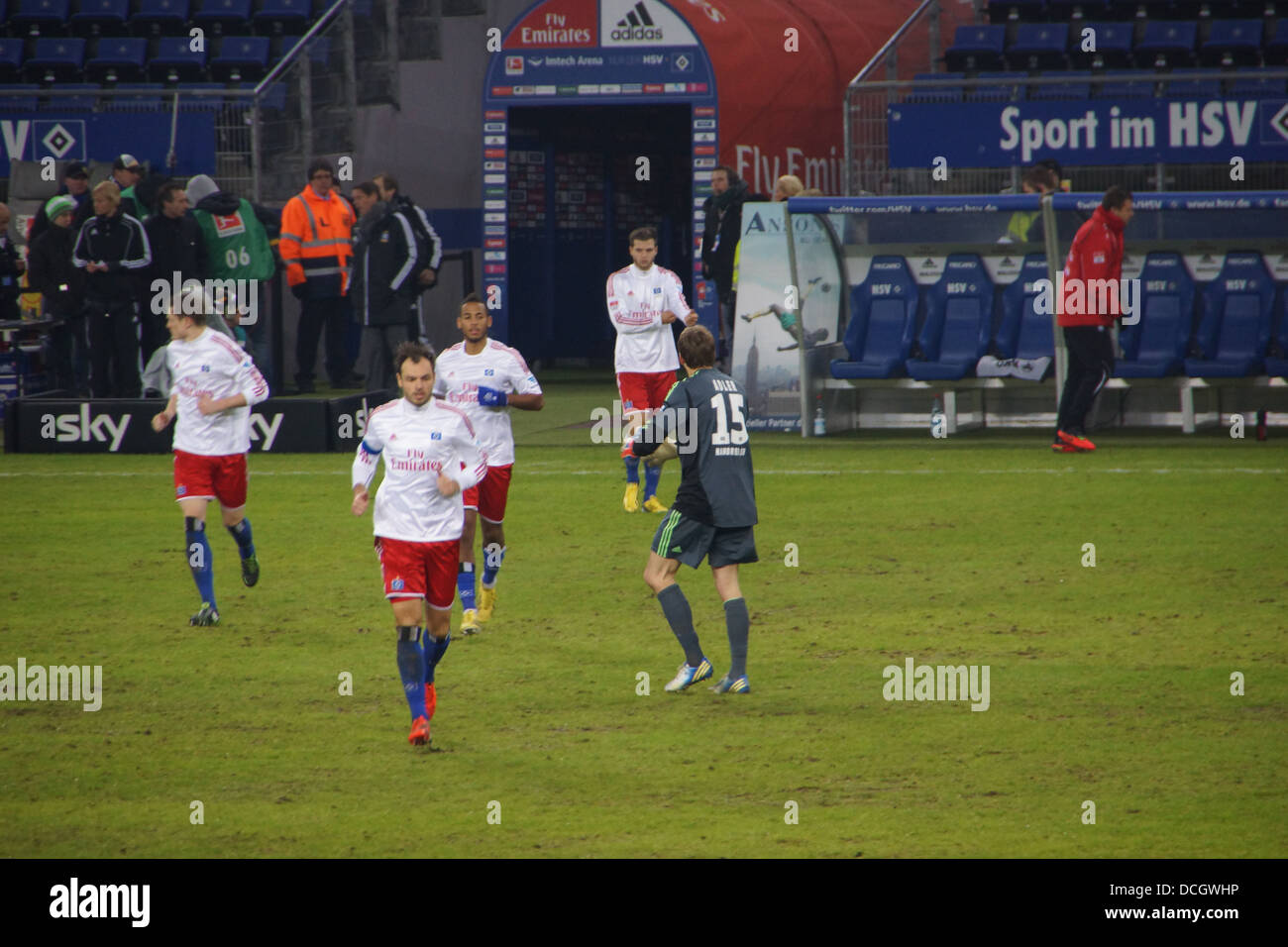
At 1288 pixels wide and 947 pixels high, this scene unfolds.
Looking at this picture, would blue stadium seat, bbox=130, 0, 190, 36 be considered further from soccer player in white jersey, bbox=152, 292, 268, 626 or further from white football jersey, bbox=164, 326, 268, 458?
white football jersey, bbox=164, 326, 268, 458

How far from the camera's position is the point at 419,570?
7.68 metres

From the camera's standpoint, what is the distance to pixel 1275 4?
2339cm

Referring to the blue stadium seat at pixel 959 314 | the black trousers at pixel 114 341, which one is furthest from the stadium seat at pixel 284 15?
the blue stadium seat at pixel 959 314

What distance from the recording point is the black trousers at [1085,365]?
1611cm

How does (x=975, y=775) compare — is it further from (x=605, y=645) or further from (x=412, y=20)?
(x=412, y=20)

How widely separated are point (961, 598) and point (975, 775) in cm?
355

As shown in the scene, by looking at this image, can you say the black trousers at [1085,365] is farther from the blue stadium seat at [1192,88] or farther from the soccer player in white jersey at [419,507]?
the soccer player in white jersey at [419,507]

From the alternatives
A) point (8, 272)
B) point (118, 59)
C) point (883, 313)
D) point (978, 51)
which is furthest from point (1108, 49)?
point (118, 59)

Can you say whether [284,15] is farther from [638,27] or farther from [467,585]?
[467,585]

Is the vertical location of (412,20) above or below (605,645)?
above

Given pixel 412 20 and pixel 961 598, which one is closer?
pixel 961 598

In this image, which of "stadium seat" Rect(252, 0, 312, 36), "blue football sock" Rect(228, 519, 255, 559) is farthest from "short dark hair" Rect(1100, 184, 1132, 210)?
"stadium seat" Rect(252, 0, 312, 36)

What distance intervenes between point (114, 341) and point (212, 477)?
8871 millimetres
